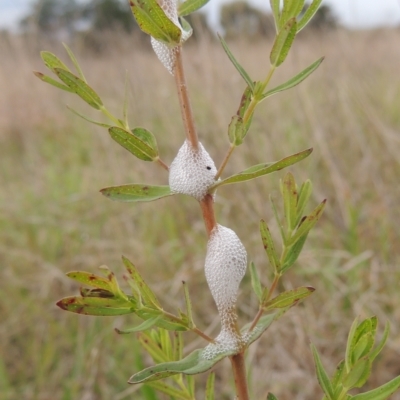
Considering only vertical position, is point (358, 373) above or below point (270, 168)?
below

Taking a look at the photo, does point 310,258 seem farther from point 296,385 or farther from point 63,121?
point 63,121

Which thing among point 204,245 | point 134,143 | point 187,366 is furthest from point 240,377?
point 204,245

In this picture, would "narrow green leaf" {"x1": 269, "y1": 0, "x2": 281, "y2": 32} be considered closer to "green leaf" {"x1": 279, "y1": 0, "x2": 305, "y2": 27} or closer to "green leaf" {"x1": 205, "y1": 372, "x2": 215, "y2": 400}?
"green leaf" {"x1": 279, "y1": 0, "x2": 305, "y2": 27}

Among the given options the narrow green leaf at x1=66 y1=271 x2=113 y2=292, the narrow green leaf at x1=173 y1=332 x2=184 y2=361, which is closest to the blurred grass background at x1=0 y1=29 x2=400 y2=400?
the narrow green leaf at x1=173 y1=332 x2=184 y2=361

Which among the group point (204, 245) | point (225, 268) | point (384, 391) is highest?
point (204, 245)

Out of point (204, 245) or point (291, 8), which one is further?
point (204, 245)

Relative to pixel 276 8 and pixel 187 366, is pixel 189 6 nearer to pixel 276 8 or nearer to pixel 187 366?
pixel 276 8
